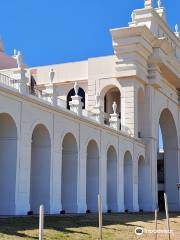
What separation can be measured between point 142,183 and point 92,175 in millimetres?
9351

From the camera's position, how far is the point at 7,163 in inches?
923

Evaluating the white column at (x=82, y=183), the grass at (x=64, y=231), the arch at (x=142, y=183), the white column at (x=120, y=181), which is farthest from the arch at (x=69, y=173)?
the arch at (x=142, y=183)

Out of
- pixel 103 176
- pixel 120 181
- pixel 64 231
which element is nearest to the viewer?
pixel 64 231

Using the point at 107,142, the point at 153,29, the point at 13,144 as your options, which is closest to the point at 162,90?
the point at 153,29

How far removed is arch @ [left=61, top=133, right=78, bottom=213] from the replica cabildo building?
6 cm

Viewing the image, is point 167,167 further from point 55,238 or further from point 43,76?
point 55,238

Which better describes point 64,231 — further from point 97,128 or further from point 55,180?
point 97,128

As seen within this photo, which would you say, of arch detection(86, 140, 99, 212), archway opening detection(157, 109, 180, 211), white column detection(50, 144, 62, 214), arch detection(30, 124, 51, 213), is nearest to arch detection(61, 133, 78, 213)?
white column detection(50, 144, 62, 214)

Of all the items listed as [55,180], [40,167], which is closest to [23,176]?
[40,167]

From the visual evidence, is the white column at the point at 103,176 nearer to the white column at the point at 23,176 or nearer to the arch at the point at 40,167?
the arch at the point at 40,167

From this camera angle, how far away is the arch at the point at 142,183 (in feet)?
135

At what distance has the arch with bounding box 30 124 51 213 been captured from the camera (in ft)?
86.8

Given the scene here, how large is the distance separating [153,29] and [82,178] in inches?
741

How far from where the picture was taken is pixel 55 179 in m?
27.0
